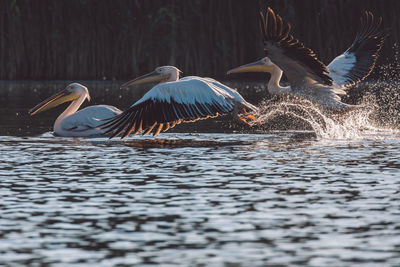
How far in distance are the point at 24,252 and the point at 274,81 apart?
9186 millimetres

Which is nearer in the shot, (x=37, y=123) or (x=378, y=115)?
(x=37, y=123)

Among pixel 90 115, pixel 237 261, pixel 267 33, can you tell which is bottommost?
pixel 237 261

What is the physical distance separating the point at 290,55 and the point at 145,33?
22.6m

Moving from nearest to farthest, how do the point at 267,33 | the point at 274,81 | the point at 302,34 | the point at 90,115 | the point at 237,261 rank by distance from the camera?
the point at 237,261 < the point at 267,33 < the point at 90,115 < the point at 274,81 < the point at 302,34

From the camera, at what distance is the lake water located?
496cm

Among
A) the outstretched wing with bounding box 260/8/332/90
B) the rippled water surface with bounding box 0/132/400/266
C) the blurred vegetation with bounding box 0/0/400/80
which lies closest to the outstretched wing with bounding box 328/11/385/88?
the outstretched wing with bounding box 260/8/332/90

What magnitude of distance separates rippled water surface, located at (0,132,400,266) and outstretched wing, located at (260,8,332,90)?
135cm

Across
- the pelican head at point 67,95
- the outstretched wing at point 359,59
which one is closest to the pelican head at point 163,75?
the pelican head at point 67,95

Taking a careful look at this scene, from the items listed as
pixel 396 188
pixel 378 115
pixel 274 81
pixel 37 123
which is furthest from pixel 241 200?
pixel 378 115

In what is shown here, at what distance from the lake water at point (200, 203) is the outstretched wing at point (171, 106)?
0.31 m

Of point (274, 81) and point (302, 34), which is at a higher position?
point (302, 34)

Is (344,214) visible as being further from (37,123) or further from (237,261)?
(37,123)

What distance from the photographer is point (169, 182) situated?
758 centimetres

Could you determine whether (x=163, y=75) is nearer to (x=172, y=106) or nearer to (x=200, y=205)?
(x=172, y=106)
